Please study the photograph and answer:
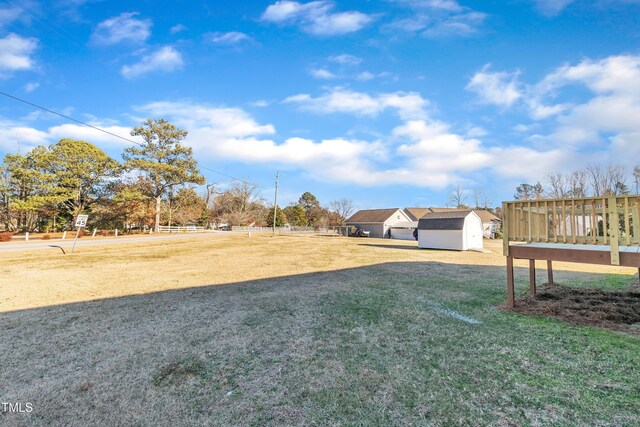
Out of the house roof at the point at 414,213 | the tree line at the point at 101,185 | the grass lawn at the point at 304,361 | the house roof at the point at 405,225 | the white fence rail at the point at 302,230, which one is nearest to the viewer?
the grass lawn at the point at 304,361

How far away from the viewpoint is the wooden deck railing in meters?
4.08

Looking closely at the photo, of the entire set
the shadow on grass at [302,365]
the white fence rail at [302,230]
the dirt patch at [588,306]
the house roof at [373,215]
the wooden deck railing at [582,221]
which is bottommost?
the shadow on grass at [302,365]

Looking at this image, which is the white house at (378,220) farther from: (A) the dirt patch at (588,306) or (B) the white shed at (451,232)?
(A) the dirt patch at (588,306)

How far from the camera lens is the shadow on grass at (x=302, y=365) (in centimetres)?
226

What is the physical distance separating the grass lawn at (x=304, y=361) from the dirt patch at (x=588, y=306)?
473mm

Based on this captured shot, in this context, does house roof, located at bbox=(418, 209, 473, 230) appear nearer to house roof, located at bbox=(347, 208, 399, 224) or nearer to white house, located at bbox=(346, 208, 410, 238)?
white house, located at bbox=(346, 208, 410, 238)

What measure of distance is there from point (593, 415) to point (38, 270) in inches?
515

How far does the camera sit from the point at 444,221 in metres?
20.4

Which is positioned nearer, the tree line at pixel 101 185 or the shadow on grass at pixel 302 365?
the shadow on grass at pixel 302 365

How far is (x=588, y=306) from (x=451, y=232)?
15.3 m

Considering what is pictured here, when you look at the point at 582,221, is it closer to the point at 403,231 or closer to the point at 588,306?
the point at 588,306

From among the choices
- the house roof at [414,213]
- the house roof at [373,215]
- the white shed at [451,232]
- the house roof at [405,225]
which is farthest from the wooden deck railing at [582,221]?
the house roof at [414,213]

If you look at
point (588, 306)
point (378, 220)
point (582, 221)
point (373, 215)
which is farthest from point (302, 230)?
point (582, 221)

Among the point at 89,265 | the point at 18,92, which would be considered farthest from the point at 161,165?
the point at 89,265
